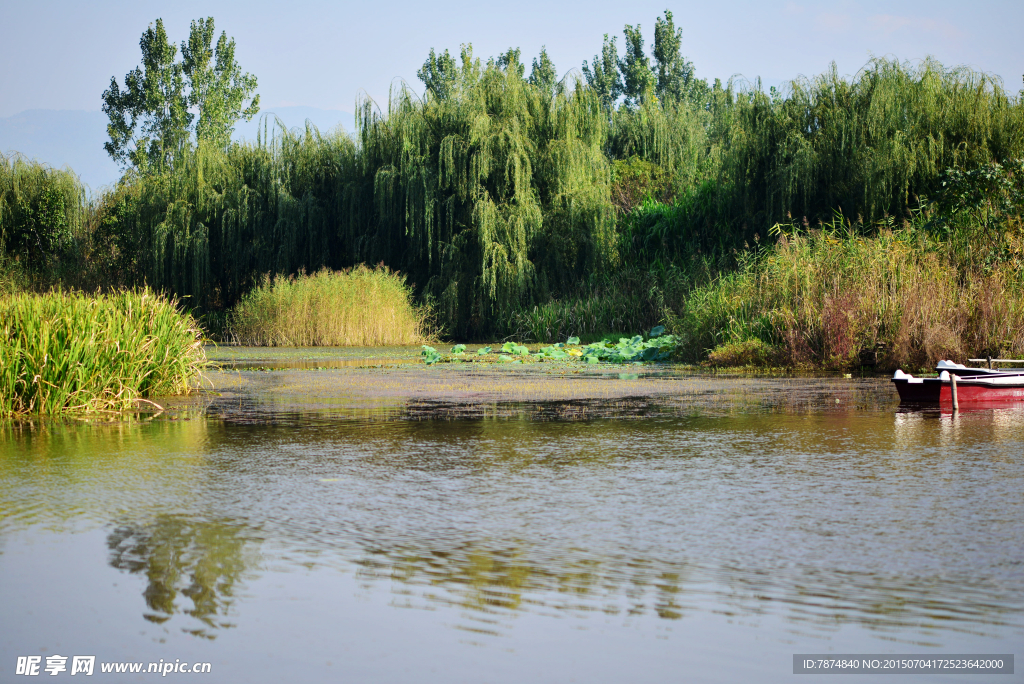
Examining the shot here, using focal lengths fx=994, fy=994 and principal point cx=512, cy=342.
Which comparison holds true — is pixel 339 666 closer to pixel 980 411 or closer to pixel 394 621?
pixel 394 621

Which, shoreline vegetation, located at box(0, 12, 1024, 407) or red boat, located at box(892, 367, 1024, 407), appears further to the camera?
shoreline vegetation, located at box(0, 12, 1024, 407)

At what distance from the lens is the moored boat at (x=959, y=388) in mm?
9352

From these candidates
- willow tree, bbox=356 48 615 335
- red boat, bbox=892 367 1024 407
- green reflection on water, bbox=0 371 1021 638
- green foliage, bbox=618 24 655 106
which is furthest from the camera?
green foliage, bbox=618 24 655 106

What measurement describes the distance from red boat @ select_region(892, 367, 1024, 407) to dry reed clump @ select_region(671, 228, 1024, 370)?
3715mm

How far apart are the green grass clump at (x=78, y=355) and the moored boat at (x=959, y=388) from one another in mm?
7464

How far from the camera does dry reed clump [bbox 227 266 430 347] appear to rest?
23578 millimetres

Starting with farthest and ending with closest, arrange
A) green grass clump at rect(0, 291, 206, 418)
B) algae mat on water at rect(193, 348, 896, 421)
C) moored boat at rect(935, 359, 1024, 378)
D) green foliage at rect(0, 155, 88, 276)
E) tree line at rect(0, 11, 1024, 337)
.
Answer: green foliage at rect(0, 155, 88, 276)
tree line at rect(0, 11, 1024, 337)
moored boat at rect(935, 359, 1024, 378)
algae mat on water at rect(193, 348, 896, 421)
green grass clump at rect(0, 291, 206, 418)

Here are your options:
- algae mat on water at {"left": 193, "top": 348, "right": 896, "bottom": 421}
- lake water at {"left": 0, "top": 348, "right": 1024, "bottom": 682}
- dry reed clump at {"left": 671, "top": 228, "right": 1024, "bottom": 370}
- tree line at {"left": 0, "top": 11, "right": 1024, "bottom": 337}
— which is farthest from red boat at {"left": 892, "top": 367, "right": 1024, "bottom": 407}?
tree line at {"left": 0, "top": 11, "right": 1024, "bottom": 337}

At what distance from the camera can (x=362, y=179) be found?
2856 centimetres

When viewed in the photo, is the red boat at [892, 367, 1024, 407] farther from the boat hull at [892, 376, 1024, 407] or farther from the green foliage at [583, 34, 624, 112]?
the green foliage at [583, 34, 624, 112]

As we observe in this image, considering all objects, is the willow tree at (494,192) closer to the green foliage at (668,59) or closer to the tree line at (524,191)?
the tree line at (524,191)

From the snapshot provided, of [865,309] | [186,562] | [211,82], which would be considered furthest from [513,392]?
[211,82]

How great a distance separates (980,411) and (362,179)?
72.0 ft

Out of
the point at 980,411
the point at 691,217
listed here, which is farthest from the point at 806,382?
the point at 691,217
